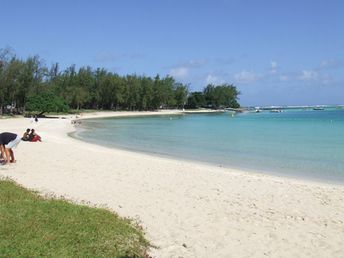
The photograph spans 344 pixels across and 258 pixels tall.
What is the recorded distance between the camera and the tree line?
7462 centimetres

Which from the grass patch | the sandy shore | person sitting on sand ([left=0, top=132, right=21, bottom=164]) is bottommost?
the sandy shore

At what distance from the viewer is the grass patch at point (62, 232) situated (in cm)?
649

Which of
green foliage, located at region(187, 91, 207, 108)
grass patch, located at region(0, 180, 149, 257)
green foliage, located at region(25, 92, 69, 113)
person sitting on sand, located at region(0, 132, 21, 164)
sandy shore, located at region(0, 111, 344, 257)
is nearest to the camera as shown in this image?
grass patch, located at region(0, 180, 149, 257)

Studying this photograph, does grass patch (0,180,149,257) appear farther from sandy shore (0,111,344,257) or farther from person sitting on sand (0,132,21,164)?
person sitting on sand (0,132,21,164)

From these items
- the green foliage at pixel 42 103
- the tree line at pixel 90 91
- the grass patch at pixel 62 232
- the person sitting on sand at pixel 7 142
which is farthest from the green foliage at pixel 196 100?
the grass patch at pixel 62 232

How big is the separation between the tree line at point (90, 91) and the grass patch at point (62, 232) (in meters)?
65.6

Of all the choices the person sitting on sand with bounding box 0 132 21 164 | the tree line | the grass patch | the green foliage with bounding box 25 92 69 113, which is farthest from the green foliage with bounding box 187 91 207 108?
the grass patch

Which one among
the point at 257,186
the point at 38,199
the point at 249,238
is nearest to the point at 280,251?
the point at 249,238

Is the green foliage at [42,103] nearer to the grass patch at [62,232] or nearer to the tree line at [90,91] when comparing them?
the tree line at [90,91]

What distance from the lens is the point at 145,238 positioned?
813 cm

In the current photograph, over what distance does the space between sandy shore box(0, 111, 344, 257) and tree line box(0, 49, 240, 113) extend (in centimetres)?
5912

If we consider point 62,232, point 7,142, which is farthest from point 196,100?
point 62,232

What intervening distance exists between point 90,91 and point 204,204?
108312 mm

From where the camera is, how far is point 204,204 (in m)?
11.4
